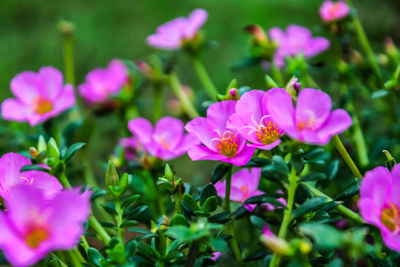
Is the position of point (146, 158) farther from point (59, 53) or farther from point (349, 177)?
point (59, 53)

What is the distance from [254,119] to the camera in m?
0.70

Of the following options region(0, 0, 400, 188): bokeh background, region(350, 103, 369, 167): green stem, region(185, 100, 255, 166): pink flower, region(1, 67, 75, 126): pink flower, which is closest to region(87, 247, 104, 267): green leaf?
region(185, 100, 255, 166): pink flower

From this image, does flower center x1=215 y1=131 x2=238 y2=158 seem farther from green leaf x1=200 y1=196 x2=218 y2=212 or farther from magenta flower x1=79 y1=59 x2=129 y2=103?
magenta flower x1=79 y1=59 x2=129 y2=103

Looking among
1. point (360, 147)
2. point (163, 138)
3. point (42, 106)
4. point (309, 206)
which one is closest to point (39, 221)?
point (309, 206)

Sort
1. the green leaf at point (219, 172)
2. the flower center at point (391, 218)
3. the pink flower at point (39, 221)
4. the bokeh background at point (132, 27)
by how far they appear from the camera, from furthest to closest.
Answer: the bokeh background at point (132, 27) → the green leaf at point (219, 172) → the flower center at point (391, 218) → the pink flower at point (39, 221)

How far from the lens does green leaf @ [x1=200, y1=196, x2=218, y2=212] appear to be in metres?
0.68

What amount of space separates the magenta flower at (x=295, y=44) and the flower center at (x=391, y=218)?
2.14 ft

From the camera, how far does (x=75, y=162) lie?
146 cm

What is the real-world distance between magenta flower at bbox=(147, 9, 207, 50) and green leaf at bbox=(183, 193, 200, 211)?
64cm

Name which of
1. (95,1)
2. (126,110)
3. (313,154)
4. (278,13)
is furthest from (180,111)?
(95,1)

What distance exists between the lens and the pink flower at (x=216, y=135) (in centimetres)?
71

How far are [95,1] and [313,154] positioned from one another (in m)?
2.12

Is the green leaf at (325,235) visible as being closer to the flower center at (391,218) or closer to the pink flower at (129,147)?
the flower center at (391,218)

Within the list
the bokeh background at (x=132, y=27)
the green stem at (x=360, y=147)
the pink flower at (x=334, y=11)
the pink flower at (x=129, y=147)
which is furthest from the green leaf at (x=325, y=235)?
the bokeh background at (x=132, y=27)
